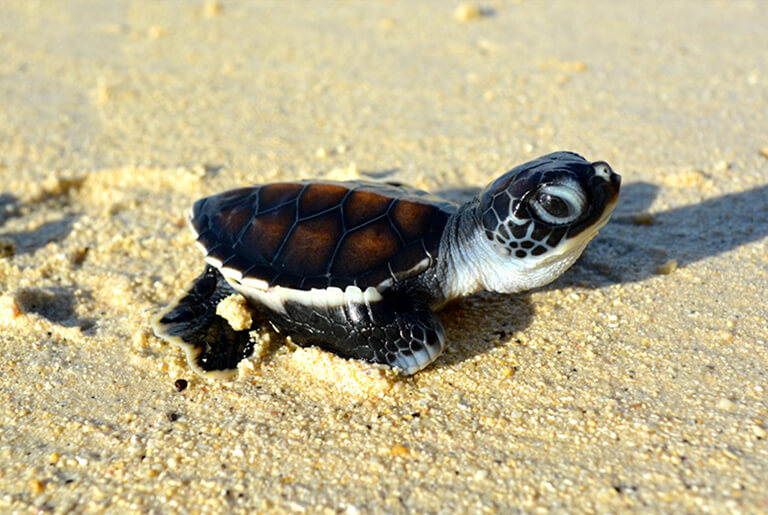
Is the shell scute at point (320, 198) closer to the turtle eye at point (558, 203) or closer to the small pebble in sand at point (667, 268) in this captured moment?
the turtle eye at point (558, 203)

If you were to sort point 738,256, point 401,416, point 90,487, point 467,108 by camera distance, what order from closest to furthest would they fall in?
point 90,487, point 401,416, point 738,256, point 467,108

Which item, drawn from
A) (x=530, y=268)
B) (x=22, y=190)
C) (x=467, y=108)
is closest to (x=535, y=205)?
(x=530, y=268)

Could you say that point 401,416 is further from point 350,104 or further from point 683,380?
point 350,104

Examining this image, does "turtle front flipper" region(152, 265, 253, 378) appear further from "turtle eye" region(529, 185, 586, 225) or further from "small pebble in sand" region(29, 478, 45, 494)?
"turtle eye" region(529, 185, 586, 225)

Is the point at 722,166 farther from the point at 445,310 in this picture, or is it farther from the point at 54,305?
the point at 54,305

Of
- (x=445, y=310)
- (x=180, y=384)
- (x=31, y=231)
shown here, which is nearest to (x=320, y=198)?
(x=445, y=310)

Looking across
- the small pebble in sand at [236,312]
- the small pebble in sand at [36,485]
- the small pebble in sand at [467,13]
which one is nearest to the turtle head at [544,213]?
the small pebble in sand at [236,312]

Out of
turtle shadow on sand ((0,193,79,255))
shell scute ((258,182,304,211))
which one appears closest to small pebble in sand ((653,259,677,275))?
shell scute ((258,182,304,211))
